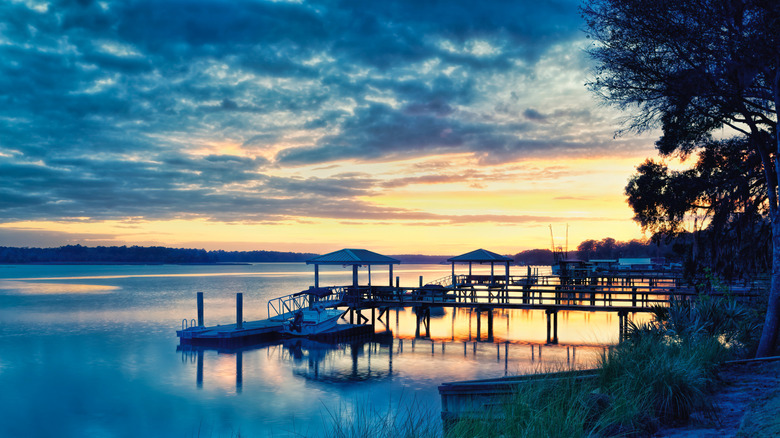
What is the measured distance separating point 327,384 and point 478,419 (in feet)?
50.9

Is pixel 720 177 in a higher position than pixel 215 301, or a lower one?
higher

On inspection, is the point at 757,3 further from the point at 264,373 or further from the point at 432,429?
the point at 264,373

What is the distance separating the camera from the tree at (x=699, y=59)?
447 inches

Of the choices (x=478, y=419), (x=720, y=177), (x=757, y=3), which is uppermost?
(x=757, y=3)

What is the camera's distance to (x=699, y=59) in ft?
39.9

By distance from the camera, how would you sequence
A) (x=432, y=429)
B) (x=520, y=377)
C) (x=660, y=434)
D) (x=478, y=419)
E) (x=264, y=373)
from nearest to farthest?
(x=432, y=429) < (x=478, y=419) < (x=660, y=434) < (x=520, y=377) < (x=264, y=373)

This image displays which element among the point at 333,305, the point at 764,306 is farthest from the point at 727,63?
the point at 333,305

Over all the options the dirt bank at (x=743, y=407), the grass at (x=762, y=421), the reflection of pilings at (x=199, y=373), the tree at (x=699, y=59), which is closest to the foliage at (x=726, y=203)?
the tree at (x=699, y=59)

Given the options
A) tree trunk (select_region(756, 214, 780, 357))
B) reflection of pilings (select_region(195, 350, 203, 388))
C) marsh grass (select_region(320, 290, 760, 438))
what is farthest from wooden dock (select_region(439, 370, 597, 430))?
reflection of pilings (select_region(195, 350, 203, 388))

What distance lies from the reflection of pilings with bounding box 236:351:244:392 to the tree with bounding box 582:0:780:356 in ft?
54.0

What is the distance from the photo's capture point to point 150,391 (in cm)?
2123

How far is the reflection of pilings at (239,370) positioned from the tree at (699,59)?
16.5 m

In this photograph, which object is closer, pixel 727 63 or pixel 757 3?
pixel 757 3

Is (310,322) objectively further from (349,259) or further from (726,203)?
(726,203)
